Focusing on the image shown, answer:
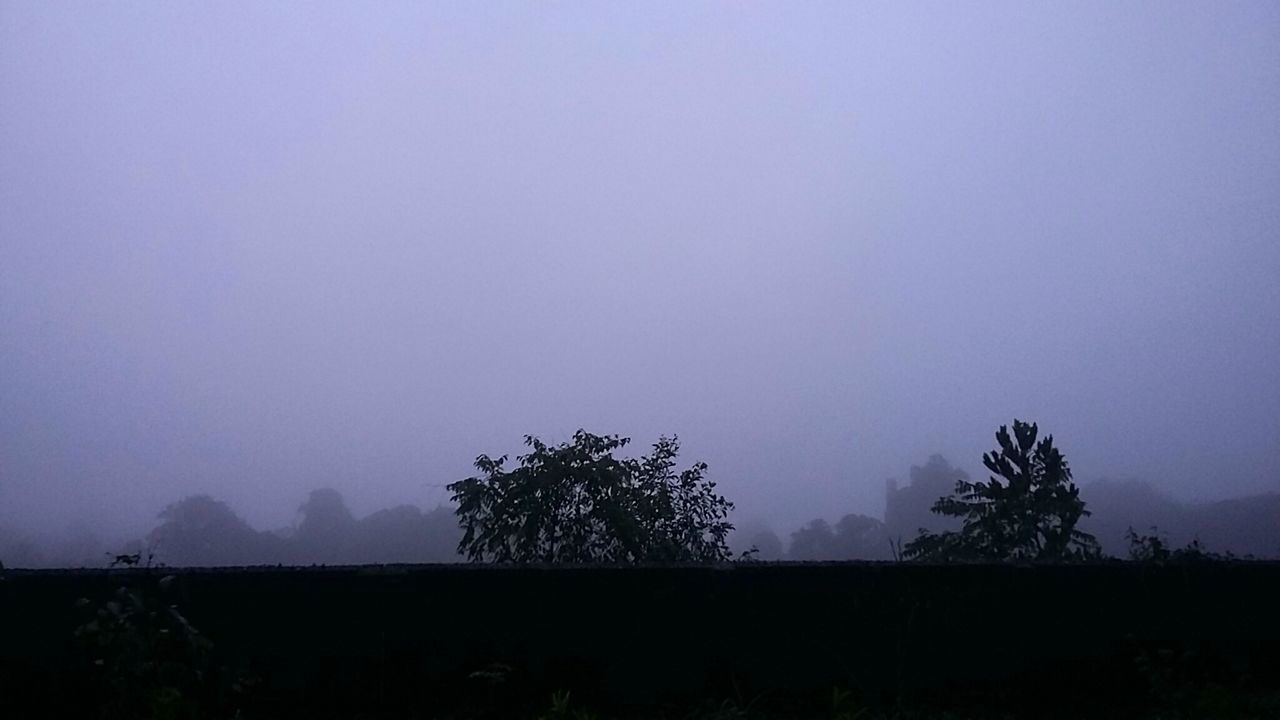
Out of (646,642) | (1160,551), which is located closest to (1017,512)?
(1160,551)

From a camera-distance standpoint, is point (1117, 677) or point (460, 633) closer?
point (460, 633)

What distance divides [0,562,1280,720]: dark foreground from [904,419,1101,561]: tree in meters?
9.96

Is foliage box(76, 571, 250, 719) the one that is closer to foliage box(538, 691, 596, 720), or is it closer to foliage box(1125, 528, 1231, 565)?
foliage box(538, 691, 596, 720)

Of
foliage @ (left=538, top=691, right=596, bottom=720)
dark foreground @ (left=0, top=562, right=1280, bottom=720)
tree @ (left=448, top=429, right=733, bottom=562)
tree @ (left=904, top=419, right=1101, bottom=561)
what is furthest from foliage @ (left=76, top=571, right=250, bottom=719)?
tree @ (left=904, top=419, right=1101, bottom=561)

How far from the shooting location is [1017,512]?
1705 cm

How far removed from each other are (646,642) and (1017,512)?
44.5 ft

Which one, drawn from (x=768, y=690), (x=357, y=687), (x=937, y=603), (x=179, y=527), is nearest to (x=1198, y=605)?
(x=937, y=603)

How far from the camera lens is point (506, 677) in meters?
5.48

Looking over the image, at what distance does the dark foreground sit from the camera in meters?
5.36

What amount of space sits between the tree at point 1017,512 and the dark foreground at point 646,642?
32.7 ft

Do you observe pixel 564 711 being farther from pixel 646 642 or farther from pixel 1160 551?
pixel 1160 551

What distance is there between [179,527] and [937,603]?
3400 centimetres

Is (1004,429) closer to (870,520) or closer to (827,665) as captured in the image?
(827,665)

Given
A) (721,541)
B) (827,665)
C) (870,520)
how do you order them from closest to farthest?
(827,665) < (721,541) < (870,520)
